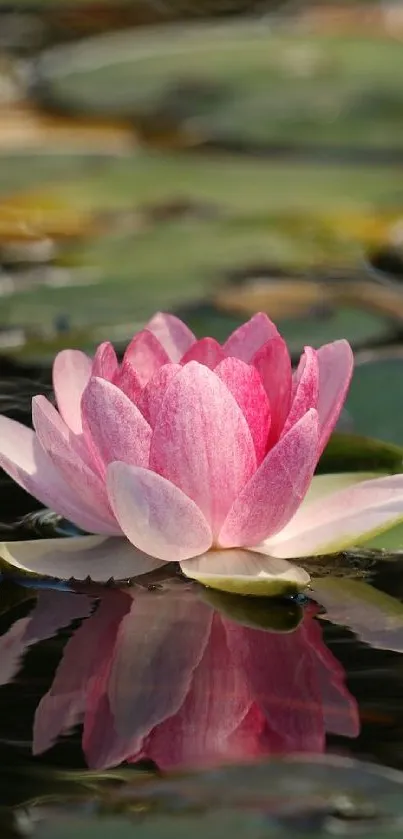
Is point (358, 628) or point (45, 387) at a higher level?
point (45, 387)

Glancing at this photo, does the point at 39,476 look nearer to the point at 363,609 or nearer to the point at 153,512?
the point at 153,512

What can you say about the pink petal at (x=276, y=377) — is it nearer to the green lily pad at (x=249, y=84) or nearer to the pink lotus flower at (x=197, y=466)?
the pink lotus flower at (x=197, y=466)

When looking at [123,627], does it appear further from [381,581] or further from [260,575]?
[381,581]

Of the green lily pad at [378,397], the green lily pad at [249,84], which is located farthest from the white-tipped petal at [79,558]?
the green lily pad at [249,84]

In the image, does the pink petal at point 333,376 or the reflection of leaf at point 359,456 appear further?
the reflection of leaf at point 359,456

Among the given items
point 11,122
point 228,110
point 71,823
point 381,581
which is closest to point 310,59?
point 228,110

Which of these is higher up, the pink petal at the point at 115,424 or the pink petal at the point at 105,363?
the pink petal at the point at 105,363

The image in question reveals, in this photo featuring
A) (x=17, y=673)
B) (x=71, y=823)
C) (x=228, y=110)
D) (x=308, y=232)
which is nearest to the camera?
(x=71, y=823)
